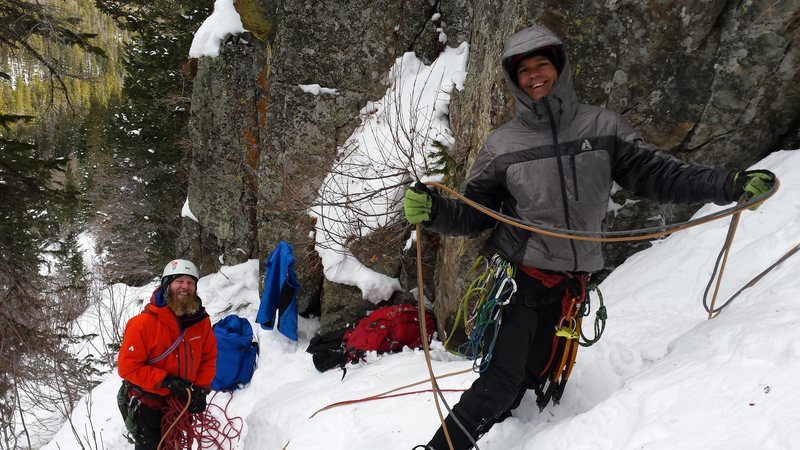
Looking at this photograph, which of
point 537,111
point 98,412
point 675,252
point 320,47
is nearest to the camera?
point 537,111

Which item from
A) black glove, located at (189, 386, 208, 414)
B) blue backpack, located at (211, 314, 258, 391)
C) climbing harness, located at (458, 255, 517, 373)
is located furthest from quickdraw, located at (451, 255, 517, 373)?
blue backpack, located at (211, 314, 258, 391)

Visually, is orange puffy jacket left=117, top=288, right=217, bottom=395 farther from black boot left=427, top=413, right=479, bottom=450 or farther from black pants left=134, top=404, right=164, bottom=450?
black boot left=427, top=413, right=479, bottom=450

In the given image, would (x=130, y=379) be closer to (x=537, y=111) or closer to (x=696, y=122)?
(x=537, y=111)

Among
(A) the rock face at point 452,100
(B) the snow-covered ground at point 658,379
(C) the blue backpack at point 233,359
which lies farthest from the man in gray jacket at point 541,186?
(C) the blue backpack at point 233,359

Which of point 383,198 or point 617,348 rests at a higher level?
point 383,198

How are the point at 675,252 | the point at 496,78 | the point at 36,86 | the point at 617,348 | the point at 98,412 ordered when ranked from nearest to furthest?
the point at 617,348
the point at 675,252
the point at 496,78
the point at 98,412
the point at 36,86

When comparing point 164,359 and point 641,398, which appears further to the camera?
point 164,359

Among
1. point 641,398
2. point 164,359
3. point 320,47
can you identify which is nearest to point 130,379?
point 164,359

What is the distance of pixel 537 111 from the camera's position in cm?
208

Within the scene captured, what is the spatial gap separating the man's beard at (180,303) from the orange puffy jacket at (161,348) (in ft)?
0.12

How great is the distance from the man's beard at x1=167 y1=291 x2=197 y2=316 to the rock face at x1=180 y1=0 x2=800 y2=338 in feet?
7.69

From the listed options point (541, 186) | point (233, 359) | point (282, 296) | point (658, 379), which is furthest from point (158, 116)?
point (658, 379)

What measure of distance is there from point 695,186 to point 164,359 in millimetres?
3670

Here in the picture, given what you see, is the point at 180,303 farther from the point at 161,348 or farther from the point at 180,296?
the point at 161,348
